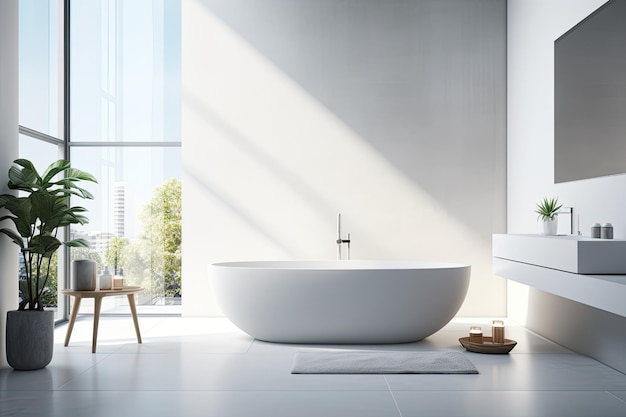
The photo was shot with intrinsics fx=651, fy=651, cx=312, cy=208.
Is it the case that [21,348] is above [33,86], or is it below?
below

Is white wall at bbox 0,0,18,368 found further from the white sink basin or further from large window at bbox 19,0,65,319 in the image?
the white sink basin

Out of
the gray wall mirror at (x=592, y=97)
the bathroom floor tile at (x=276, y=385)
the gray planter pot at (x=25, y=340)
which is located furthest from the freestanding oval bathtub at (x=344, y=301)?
the gray planter pot at (x=25, y=340)

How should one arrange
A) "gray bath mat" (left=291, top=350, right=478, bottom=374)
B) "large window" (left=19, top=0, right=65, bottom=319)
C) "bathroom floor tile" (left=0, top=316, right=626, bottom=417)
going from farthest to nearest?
1. "large window" (left=19, top=0, right=65, bottom=319)
2. "gray bath mat" (left=291, top=350, right=478, bottom=374)
3. "bathroom floor tile" (left=0, top=316, right=626, bottom=417)

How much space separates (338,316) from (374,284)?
1.14ft

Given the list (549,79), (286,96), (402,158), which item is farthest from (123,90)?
(549,79)

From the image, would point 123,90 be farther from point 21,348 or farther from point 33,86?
point 21,348

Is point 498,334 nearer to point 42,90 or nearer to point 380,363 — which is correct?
point 380,363

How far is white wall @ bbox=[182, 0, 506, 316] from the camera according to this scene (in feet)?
20.3

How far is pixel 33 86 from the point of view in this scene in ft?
18.5

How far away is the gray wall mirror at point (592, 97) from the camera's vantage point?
3725mm

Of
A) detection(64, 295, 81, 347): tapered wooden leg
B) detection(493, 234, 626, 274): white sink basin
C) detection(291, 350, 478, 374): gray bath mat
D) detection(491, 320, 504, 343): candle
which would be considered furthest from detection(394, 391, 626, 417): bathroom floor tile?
detection(64, 295, 81, 347): tapered wooden leg

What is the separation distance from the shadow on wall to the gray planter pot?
9.04 ft

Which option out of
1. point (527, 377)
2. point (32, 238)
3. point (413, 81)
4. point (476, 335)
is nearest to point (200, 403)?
point (32, 238)

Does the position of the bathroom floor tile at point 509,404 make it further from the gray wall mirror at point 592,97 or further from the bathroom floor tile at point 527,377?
the gray wall mirror at point 592,97
